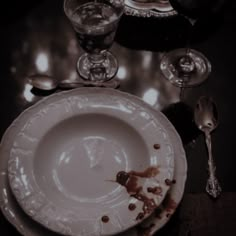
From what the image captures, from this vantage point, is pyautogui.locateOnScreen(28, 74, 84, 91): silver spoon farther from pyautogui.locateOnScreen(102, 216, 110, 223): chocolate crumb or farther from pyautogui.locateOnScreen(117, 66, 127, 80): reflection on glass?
pyautogui.locateOnScreen(102, 216, 110, 223): chocolate crumb

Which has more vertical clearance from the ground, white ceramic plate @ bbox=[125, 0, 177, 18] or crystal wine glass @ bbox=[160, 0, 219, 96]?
white ceramic plate @ bbox=[125, 0, 177, 18]

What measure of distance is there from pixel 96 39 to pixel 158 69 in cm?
13

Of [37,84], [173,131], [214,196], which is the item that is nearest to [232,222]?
[214,196]

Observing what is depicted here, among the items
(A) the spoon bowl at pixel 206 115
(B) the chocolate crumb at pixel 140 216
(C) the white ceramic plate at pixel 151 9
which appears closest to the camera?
(B) the chocolate crumb at pixel 140 216

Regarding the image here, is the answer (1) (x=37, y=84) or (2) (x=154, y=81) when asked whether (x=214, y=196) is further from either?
(1) (x=37, y=84)

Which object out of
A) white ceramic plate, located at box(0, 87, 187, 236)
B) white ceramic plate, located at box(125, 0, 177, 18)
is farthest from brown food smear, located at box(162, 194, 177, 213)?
white ceramic plate, located at box(125, 0, 177, 18)

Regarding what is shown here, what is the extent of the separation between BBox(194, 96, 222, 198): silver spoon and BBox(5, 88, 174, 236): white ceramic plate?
82mm

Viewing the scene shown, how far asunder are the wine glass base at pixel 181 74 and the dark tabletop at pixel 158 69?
0.4 inches

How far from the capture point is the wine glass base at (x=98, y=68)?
812 millimetres

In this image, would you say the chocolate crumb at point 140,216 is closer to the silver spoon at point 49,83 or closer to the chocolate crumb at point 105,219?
the chocolate crumb at point 105,219

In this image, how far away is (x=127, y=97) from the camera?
715 millimetres

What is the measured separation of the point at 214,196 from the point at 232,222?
0.05 meters

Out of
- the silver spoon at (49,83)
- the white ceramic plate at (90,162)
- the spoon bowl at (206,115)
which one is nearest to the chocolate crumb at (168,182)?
the white ceramic plate at (90,162)

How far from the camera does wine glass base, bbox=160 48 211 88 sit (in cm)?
81
